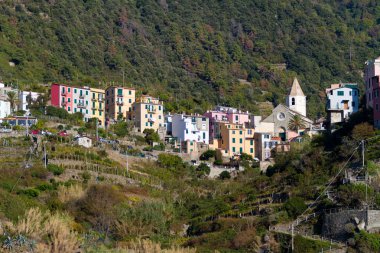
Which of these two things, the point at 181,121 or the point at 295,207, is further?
the point at 181,121

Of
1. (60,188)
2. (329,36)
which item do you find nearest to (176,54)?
(329,36)

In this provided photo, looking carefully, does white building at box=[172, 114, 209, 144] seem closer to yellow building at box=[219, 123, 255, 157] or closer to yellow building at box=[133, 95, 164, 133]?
yellow building at box=[133, 95, 164, 133]

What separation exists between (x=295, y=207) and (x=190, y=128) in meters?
37.3

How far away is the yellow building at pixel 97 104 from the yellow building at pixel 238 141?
1245 centimetres

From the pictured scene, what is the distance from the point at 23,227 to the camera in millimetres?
59156

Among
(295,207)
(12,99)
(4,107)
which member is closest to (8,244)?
(295,207)

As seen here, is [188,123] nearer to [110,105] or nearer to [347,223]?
[110,105]

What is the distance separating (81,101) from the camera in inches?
3932

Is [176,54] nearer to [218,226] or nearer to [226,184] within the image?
[226,184]

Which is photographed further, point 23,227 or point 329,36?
point 329,36

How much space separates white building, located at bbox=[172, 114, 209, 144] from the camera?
3873 inches

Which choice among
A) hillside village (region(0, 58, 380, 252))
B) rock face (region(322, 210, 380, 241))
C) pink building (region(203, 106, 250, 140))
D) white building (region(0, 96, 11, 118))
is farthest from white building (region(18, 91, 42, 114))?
rock face (region(322, 210, 380, 241))

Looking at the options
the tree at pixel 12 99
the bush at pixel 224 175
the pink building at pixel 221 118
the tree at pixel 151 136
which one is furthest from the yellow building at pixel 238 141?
the tree at pixel 12 99

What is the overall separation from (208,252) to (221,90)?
76930 mm
